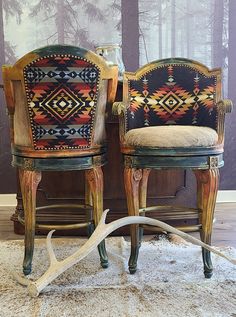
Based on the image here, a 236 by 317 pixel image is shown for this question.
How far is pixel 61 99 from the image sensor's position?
1.65m

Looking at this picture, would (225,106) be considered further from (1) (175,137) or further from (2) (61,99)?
(2) (61,99)

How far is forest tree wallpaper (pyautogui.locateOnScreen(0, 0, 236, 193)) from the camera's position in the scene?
3.09 m

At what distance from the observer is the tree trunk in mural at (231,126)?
123 inches

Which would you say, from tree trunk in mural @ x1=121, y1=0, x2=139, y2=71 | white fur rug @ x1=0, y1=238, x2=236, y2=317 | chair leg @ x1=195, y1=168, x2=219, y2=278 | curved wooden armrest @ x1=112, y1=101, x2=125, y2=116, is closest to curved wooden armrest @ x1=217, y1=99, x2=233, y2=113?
chair leg @ x1=195, y1=168, x2=219, y2=278

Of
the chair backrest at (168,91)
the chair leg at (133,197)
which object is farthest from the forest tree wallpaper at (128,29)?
the chair leg at (133,197)

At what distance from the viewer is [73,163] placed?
5.67ft

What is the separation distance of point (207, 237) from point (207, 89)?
69 centimetres

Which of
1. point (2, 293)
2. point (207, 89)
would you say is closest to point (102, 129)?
point (207, 89)

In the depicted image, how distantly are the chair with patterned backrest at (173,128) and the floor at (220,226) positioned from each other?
455 millimetres

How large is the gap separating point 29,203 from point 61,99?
475mm

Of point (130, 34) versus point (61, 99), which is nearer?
point (61, 99)

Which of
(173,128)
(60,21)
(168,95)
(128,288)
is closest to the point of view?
(128,288)

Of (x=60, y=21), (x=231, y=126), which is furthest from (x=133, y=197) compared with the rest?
(x=60, y=21)

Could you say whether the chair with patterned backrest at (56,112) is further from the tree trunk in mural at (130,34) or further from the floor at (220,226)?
the tree trunk in mural at (130,34)
